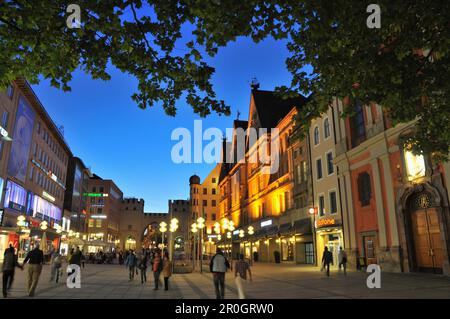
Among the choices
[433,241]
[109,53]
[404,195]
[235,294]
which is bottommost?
[235,294]

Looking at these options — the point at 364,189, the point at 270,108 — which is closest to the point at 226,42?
the point at 364,189

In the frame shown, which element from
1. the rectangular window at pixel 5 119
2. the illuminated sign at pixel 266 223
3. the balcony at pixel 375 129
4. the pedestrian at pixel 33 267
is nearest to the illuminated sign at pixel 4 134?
the rectangular window at pixel 5 119

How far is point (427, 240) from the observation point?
21.2 meters

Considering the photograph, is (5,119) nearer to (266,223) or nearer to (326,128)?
(266,223)

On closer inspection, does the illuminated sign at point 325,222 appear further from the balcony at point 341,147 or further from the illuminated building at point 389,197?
the balcony at point 341,147

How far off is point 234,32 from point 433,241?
59.2 feet

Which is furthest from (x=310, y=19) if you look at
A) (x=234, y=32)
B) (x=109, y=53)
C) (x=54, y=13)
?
(x=54, y=13)

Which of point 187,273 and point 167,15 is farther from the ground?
point 167,15

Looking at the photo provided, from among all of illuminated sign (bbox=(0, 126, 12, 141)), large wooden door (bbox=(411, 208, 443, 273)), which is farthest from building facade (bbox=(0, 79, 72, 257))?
large wooden door (bbox=(411, 208, 443, 273))

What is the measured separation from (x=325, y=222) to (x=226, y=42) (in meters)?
25.3

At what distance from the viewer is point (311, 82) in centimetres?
1134

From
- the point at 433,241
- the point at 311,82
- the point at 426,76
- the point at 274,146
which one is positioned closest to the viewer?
the point at 426,76

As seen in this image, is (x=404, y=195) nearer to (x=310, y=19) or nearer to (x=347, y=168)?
(x=347, y=168)

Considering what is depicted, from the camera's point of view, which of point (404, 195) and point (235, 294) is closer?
point (235, 294)
